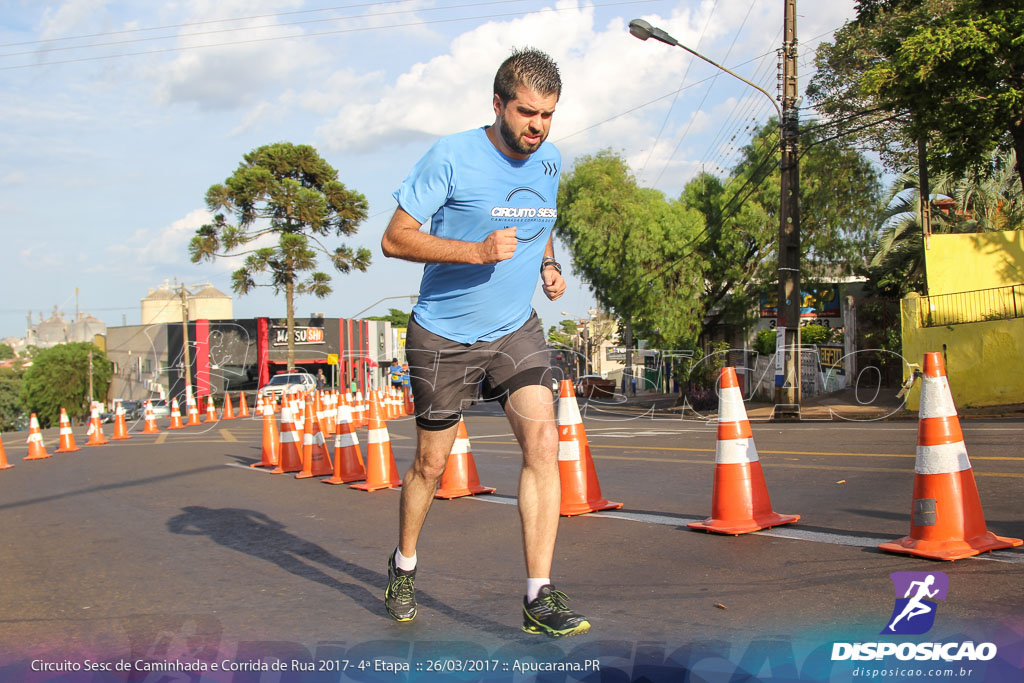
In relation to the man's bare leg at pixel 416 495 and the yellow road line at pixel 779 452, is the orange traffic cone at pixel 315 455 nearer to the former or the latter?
the yellow road line at pixel 779 452

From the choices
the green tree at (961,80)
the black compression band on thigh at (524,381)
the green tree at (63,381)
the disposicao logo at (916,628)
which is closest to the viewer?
the disposicao logo at (916,628)

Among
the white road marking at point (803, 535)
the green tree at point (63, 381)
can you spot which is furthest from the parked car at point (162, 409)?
the white road marking at point (803, 535)

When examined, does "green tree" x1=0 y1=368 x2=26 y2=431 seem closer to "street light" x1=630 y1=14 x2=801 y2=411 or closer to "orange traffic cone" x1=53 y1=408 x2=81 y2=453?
"orange traffic cone" x1=53 y1=408 x2=81 y2=453

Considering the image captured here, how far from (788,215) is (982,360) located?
18.2 ft

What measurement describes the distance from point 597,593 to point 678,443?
856 cm

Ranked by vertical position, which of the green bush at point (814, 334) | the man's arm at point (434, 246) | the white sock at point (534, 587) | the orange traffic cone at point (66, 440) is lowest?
the orange traffic cone at point (66, 440)

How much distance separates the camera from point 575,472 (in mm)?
6395

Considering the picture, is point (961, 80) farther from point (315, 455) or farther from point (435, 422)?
point (435, 422)

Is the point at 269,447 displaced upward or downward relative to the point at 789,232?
downward

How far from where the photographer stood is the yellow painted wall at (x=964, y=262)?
2094 cm

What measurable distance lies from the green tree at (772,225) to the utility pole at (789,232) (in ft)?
33.0

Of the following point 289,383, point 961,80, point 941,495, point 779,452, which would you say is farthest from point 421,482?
point 289,383

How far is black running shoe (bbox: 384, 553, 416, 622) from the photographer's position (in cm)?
380

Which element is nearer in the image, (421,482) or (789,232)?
(421,482)
